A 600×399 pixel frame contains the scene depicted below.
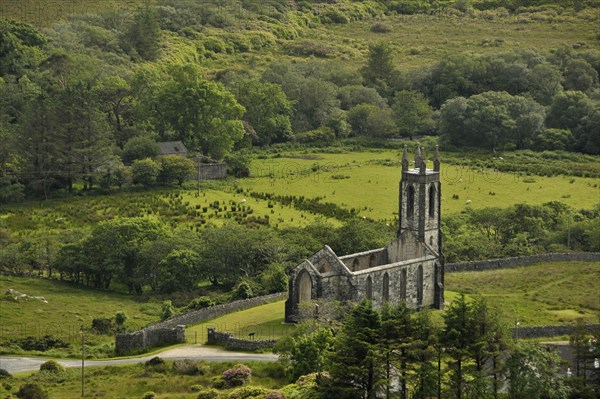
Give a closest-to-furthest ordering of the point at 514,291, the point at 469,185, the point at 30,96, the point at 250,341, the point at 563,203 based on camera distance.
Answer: the point at 250,341 < the point at 514,291 < the point at 563,203 < the point at 469,185 < the point at 30,96

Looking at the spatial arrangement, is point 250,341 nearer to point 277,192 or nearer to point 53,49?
point 277,192

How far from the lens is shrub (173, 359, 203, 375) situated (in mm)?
77062

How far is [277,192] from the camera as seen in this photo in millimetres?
132000

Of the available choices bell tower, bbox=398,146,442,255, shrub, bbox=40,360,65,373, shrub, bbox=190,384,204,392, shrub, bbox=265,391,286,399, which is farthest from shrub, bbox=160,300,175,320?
shrub, bbox=265,391,286,399

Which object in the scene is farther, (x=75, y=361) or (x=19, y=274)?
(x=19, y=274)

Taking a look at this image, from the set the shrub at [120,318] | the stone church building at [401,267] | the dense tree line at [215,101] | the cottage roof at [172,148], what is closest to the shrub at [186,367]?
the stone church building at [401,267]

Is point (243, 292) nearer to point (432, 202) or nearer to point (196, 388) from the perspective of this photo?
point (432, 202)

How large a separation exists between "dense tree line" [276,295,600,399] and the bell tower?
17300 mm

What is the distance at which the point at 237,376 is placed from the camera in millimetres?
75375

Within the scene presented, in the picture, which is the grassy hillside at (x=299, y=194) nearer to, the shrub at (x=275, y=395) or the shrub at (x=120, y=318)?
the shrub at (x=120, y=318)

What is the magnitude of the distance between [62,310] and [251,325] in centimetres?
1731

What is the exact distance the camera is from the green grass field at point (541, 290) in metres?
91.8

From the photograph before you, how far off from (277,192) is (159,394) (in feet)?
193

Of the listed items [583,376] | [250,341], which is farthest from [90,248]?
[583,376]
